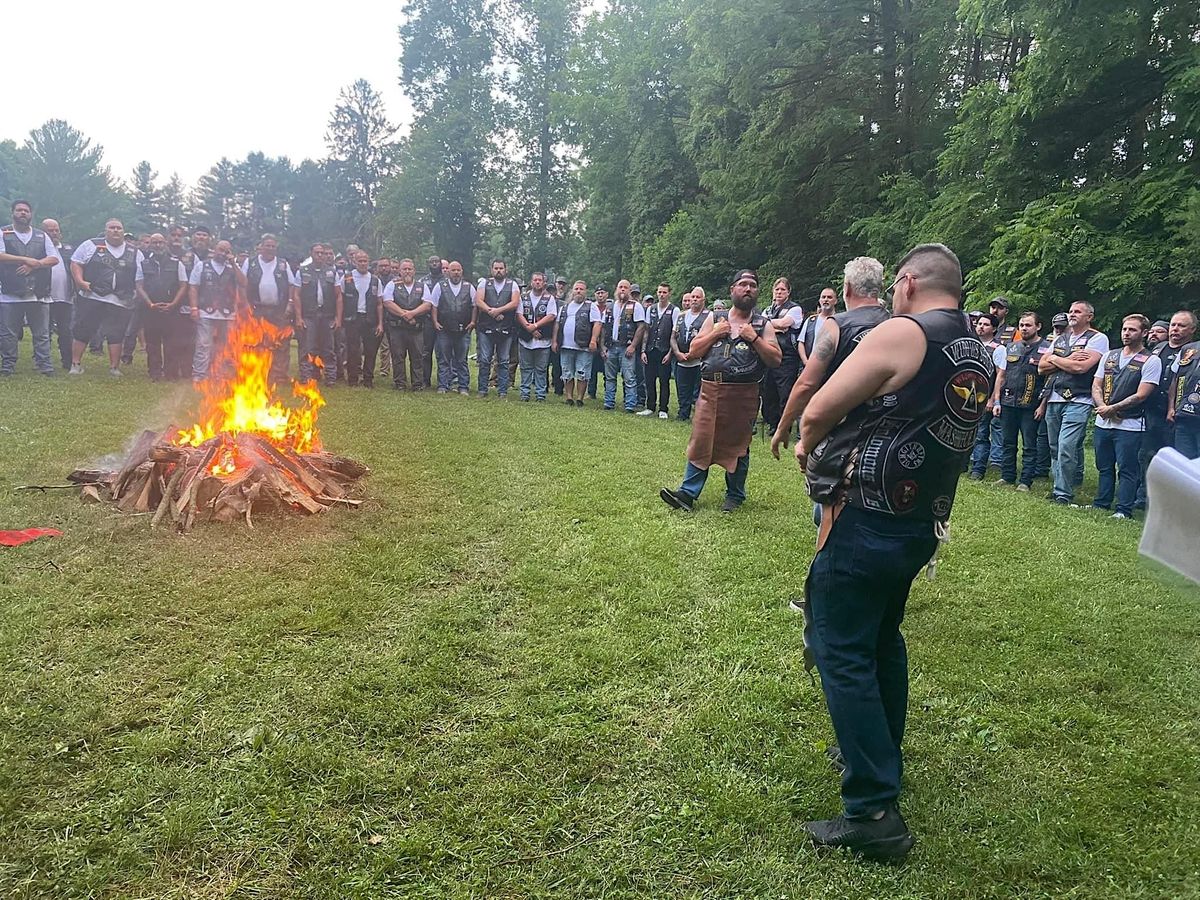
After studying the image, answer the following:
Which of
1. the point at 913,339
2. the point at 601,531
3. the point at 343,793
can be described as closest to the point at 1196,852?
the point at 913,339

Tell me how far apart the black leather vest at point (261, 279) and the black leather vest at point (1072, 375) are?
11.4 meters

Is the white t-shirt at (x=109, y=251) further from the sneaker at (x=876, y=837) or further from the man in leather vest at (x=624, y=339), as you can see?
the sneaker at (x=876, y=837)

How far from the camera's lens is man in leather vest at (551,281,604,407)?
13.5 meters

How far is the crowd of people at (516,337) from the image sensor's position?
27.0 ft

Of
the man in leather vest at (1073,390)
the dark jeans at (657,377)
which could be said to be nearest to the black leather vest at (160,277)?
the dark jeans at (657,377)

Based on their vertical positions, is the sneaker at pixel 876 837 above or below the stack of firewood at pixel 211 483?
below

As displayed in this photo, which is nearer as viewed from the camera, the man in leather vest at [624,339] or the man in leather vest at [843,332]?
the man in leather vest at [843,332]

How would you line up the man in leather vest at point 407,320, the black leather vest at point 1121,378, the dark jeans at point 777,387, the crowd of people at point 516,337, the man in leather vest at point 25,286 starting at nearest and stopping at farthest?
the black leather vest at point 1121,378 < the crowd of people at point 516,337 < the man in leather vest at point 25,286 < the dark jeans at point 777,387 < the man in leather vest at point 407,320

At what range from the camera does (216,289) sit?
12008 mm

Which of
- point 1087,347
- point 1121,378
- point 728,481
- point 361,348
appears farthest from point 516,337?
point 1121,378

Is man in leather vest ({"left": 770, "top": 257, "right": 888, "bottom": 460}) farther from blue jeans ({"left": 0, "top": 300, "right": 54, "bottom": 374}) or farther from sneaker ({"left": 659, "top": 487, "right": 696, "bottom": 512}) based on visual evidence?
blue jeans ({"left": 0, "top": 300, "right": 54, "bottom": 374})

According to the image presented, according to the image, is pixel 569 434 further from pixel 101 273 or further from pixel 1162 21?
pixel 1162 21

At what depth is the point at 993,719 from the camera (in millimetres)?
3615

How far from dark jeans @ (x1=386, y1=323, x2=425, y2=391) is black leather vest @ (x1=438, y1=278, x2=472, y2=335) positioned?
49cm
